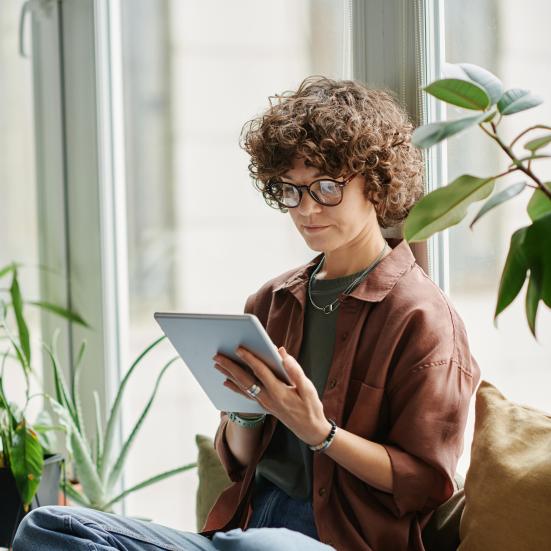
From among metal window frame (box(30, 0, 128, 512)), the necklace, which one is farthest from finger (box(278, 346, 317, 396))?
metal window frame (box(30, 0, 128, 512))

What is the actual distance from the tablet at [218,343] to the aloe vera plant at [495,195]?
361mm

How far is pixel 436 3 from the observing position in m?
1.83

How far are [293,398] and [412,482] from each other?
24cm

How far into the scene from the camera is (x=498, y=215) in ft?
5.69

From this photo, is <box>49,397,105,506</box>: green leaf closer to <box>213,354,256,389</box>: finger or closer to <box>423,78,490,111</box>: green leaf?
<box>213,354,256,389</box>: finger

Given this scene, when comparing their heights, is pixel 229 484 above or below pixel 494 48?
below

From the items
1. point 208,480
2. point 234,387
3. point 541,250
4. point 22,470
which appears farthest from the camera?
point 22,470

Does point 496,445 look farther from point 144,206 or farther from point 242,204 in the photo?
point 144,206

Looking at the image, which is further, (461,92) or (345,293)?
(345,293)

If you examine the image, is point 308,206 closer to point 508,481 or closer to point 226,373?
point 226,373

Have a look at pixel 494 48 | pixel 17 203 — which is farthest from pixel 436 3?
pixel 17 203

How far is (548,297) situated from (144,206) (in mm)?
1929

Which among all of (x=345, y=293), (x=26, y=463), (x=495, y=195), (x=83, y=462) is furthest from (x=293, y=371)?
(x=83, y=462)

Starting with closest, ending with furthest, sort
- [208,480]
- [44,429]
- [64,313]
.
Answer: [208,480] < [44,429] < [64,313]
